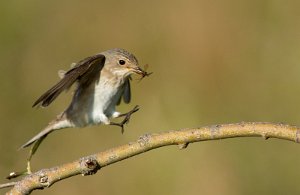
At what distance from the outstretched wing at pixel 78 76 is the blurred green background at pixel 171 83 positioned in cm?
194

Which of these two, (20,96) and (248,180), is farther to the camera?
(20,96)

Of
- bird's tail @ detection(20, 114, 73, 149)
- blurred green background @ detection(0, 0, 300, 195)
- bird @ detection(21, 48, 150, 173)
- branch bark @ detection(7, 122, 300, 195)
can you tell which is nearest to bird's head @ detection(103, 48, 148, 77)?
bird @ detection(21, 48, 150, 173)

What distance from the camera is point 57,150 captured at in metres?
6.93

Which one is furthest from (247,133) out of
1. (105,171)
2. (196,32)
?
(196,32)

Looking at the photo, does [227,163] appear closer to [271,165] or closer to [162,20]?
[271,165]

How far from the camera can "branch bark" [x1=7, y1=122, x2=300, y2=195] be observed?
2.86 m

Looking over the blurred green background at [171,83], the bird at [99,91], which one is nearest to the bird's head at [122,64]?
the bird at [99,91]

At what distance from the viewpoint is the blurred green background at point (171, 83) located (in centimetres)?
655

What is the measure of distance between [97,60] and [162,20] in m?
3.27

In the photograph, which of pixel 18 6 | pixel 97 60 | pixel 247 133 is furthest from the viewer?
pixel 18 6

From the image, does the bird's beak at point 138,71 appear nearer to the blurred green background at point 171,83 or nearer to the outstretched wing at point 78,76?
the outstretched wing at point 78,76

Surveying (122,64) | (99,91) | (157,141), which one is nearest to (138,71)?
(122,64)

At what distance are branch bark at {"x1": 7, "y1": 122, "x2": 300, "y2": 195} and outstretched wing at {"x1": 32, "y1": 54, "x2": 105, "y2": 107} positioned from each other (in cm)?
57

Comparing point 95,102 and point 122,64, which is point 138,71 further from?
point 95,102
